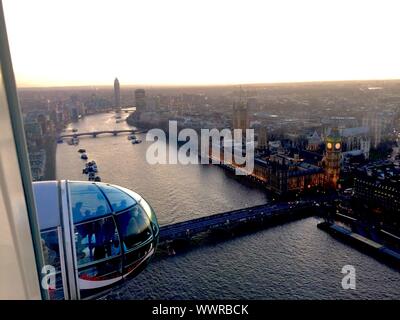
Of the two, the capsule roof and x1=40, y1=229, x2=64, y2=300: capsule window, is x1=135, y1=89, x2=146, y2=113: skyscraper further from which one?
x1=40, y1=229, x2=64, y2=300: capsule window

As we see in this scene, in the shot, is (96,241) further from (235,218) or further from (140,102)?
(140,102)

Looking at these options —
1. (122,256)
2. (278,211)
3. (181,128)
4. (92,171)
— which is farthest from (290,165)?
(181,128)

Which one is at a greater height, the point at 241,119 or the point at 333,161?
the point at 241,119

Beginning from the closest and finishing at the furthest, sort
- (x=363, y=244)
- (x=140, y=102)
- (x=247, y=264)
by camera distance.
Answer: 1. (x=247, y=264)
2. (x=363, y=244)
3. (x=140, y=102)

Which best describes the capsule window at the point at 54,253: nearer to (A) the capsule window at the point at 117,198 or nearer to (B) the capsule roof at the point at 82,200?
(B) the capsule roof at the point at 82,200

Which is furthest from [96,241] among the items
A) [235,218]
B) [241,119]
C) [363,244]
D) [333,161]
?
[241,119]

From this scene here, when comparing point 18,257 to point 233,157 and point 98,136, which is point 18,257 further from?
point 98,136

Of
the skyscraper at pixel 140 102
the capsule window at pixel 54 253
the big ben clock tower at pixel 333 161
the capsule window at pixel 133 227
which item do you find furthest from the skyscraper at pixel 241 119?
the capsule window at pixel 54 253

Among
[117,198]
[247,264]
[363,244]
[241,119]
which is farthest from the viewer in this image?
[241,119]
